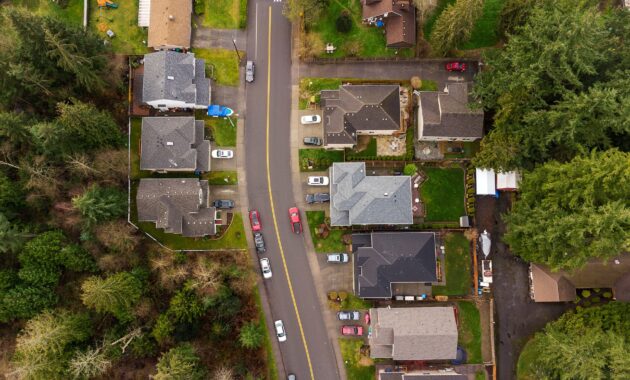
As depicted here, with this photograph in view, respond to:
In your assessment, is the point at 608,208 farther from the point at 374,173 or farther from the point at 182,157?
the point at 182,157

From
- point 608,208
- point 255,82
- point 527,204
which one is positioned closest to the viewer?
point 608,208

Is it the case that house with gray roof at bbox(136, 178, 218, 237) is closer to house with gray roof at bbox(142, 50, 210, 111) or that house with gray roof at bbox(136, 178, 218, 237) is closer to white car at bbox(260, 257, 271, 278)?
white car at bbox(260, 257, 271, 278)

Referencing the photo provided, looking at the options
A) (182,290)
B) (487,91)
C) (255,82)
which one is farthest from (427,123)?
(182,290)

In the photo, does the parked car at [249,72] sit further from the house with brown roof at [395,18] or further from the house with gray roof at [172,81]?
the house with brown roof at [395,18]

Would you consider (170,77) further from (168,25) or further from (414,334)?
(414,334)

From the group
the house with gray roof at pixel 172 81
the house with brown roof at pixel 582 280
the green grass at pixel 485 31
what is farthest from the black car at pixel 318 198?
the green grass at pixel 485 31

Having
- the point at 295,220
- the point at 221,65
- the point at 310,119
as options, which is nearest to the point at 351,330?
the point at 295,220
